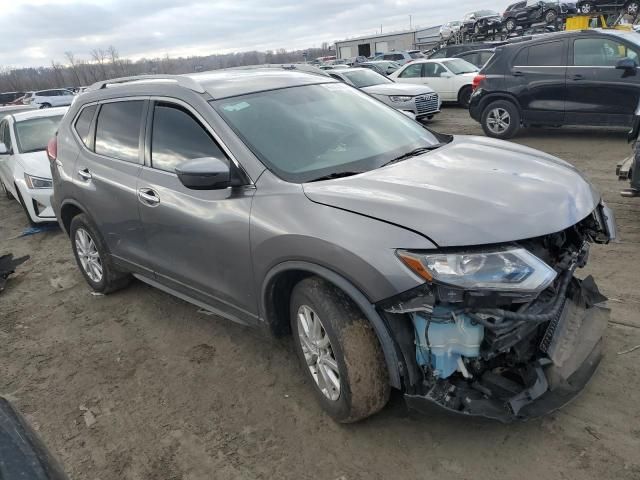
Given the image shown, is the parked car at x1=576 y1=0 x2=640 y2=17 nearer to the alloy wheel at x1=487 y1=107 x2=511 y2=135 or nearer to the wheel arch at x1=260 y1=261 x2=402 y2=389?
the alloy wheel at x1=487 y1=107 x2=511 y2=135

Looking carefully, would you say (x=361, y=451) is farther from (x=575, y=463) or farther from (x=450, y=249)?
(x=450, y=249)

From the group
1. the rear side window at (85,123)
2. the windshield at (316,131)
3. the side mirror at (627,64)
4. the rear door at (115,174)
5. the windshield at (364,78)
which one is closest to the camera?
the windshield at (316,131)

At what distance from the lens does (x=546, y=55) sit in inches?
372

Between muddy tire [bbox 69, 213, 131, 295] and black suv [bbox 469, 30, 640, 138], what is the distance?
7.95 metres

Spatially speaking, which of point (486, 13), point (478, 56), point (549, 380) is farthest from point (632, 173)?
point (486, 13)

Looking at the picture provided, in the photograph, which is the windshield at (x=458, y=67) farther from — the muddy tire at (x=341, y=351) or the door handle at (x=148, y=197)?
A: the muddy tire at (x=341, y=351)

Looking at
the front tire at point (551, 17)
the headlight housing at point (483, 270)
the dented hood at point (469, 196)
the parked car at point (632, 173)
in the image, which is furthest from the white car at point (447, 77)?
the front tire at point (551, 17)

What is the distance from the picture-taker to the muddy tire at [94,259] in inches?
180

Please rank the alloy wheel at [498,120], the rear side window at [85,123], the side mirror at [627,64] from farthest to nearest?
the alloy wheel at [498,120], the side mirror at [627,64], the rear side window at [85,123]

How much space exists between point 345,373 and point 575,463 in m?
1.15

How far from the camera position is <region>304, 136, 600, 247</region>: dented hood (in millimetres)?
2326

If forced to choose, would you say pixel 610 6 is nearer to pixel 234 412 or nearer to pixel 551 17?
pixel 551 17

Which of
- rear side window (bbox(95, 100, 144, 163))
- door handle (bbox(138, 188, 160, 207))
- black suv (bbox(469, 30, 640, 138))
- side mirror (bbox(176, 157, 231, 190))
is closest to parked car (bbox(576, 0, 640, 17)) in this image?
black suv (bbox(469, 30, 640, 138))

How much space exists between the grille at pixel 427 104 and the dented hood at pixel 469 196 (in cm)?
965
